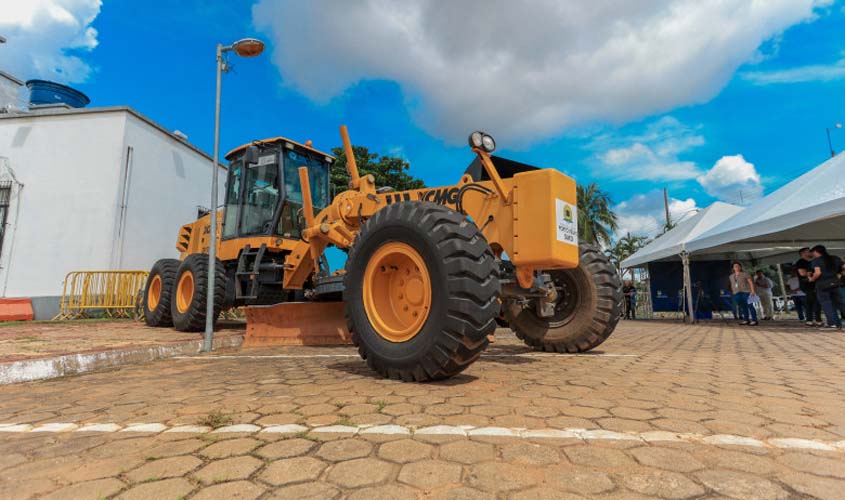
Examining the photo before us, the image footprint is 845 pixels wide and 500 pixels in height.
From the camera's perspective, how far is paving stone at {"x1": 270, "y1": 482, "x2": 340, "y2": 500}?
49.3 inches

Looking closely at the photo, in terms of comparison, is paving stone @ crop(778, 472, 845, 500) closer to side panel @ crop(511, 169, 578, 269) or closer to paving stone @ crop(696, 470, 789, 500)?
paving stone @ crop(696, 470, 789, 500)

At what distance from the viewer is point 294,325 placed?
5.41 m

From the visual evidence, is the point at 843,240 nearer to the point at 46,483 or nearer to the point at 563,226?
the point at 563,226

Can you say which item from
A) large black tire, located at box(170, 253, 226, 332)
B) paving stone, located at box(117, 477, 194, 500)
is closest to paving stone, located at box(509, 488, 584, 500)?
paving stone, located at box(117, 477, 194, 500)

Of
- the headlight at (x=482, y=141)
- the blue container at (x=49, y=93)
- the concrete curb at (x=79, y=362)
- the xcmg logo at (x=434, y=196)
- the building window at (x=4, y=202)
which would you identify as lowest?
the concrete curb at (x=79, y=362)

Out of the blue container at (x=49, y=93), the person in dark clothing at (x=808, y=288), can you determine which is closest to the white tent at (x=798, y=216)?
the person in dark clothing at (x=808, y=288)

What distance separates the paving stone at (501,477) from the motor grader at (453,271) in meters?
1.14

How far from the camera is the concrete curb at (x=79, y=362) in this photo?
335 centimetres

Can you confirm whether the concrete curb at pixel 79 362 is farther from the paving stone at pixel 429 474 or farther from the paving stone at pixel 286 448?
the paving stone at pixel 429 474

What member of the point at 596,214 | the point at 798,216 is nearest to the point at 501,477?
the point at 798,216

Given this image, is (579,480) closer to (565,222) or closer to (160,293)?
(565,222)

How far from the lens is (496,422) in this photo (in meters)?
1.92

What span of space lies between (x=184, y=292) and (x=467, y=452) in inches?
267

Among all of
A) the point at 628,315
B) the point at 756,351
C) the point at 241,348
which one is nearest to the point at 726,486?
the point at 756,351
